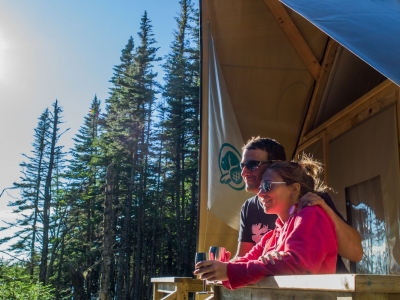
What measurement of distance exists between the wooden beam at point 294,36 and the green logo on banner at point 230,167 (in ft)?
4.81

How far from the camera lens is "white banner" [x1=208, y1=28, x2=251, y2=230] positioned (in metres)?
4.41

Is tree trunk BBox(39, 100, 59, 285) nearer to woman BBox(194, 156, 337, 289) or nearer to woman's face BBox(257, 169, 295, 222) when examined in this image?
woman's face BBox(257, 169, 295, 222)

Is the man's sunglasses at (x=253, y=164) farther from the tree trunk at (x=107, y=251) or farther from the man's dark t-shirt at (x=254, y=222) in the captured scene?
the tree trunk at (x=107, y=251)

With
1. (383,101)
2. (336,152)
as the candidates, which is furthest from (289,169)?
(336,152)

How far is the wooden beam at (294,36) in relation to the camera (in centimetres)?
490

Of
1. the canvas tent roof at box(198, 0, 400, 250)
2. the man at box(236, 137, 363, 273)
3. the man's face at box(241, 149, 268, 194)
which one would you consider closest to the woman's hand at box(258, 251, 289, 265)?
the man at box(236, 137, 363, 273)

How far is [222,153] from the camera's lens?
454 centimetres

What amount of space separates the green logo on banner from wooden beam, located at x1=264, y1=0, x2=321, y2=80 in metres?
1.47

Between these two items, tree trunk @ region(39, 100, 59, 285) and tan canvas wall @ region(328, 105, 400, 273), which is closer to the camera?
tan canvas wall @ region(328, 105, 400, 273)

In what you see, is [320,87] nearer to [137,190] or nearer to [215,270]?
[215,270]

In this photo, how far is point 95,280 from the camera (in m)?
31.1

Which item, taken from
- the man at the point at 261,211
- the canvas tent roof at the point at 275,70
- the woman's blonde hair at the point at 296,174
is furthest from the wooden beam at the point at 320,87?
the woman's blonde hair at the point at 296,174

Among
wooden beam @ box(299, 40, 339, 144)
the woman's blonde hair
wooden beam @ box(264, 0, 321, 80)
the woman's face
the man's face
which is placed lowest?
the woman's face

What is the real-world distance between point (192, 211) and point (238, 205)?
21545 millimetres
